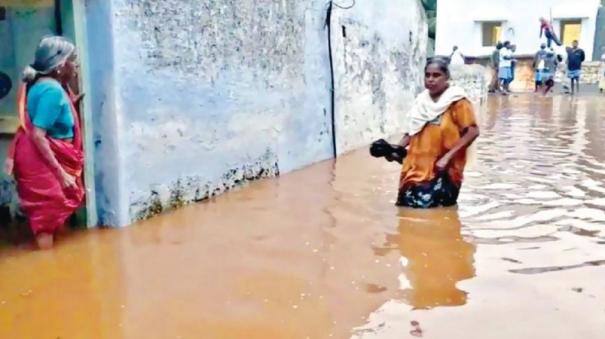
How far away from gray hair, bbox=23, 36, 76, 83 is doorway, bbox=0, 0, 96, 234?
0.39 m

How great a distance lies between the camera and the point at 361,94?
1064 centimetres

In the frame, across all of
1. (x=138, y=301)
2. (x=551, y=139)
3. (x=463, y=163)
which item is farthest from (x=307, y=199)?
(x=551, y=139)

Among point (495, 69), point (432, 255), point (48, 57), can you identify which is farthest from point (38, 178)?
point (495, 69)

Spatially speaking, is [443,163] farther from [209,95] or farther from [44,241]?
[44,241]

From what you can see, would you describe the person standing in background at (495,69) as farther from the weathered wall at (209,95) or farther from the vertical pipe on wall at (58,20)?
the vertical pipe on wall at (58,20)

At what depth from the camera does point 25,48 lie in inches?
213

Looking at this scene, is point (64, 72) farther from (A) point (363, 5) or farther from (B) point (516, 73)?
(B) point (516, 73)

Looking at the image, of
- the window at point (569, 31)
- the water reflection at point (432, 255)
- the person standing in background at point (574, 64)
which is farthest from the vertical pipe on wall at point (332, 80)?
the window at point (569, 31)

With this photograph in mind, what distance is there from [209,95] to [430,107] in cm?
210

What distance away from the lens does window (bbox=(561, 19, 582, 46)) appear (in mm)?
29900

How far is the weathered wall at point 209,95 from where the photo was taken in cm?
555

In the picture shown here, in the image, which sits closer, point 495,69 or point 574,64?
point 574,64

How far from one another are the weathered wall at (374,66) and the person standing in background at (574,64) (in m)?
11.0

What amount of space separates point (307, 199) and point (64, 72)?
2.74 meters
